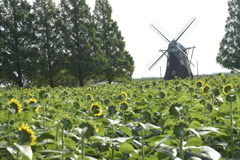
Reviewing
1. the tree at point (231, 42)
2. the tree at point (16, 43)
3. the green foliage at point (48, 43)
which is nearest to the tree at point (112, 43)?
the green foliage at point (48, 43)

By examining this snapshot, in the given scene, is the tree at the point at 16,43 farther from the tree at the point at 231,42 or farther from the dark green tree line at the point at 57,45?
the tree at the point at 231,42

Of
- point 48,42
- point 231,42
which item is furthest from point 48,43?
point 231,42

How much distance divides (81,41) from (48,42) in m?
4.07

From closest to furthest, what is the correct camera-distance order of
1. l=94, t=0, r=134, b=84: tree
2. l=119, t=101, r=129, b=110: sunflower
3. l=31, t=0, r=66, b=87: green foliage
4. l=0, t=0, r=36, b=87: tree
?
l=119, t=101, r=129, b=110: sunflower, l=0, t=0, r=36, b=87: tree, l=31, t=0, r=66, b=87: green foliage, l=94, t=0, r=134, b=84: tree

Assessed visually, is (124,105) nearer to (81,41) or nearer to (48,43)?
(81,41)

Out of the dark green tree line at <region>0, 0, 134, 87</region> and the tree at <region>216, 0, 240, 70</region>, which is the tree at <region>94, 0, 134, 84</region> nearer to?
the dark green tree line at <region>0, 0, 134, 87</region>

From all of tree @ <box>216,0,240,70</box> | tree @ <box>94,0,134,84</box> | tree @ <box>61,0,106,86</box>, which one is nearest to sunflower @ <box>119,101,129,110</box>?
tree @ <box>61,0,106,86</box>

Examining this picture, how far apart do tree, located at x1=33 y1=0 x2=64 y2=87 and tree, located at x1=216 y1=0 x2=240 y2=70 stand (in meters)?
18.2

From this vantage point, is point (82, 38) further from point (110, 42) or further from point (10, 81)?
point (10, 81)

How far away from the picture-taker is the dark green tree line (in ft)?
88.9

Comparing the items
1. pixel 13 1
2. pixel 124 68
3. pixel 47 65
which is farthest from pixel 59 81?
pixel 13 1

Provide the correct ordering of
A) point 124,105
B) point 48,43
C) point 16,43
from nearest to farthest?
point 124,105
point 16,43
point 48,43

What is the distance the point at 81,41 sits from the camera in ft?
92.3

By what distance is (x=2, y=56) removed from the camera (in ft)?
88.5
